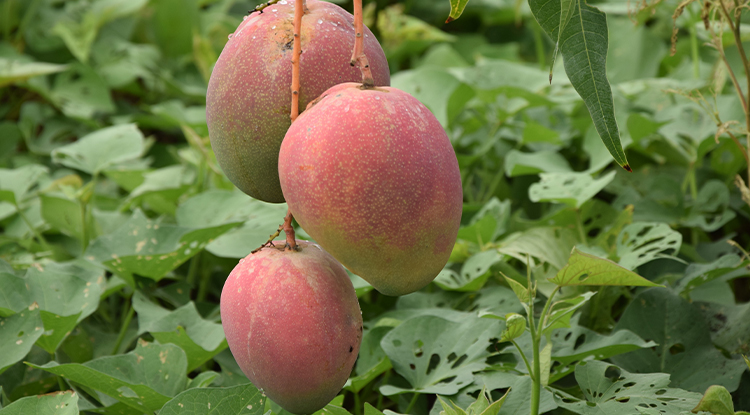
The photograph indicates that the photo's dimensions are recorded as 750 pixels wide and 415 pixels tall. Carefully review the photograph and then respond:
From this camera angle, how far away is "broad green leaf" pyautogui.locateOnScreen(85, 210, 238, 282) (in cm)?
84

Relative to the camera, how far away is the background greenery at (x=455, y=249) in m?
0.72

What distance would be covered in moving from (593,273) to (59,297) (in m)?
0.63

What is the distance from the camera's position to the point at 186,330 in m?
0.79

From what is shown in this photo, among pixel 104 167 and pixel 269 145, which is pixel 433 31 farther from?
pixel 269 145

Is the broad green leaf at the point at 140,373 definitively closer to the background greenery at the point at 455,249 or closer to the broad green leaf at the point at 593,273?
the background greenery at the point at 455,249

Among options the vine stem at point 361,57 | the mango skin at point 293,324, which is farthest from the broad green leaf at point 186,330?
the vine stem at point 361,57

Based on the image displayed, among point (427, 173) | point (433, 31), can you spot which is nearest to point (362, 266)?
point (427, 173)

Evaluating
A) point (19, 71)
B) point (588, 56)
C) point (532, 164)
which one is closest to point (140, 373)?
point (588, 56)

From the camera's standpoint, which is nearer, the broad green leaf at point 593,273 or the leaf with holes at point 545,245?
the broad green leaf at point 593,273

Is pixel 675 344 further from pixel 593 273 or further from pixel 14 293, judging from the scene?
pixel 14 293

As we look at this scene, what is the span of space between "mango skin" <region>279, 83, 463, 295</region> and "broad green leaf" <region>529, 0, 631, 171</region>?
0.12 m

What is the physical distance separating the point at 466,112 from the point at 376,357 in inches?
29.7

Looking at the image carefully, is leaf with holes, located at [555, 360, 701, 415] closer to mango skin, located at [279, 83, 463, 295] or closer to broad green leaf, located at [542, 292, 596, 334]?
broad green leaf, located at [542, 292, 596, 334]

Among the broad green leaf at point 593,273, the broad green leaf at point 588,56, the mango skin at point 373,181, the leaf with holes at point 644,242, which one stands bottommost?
the leaf with holes at point 644,242
